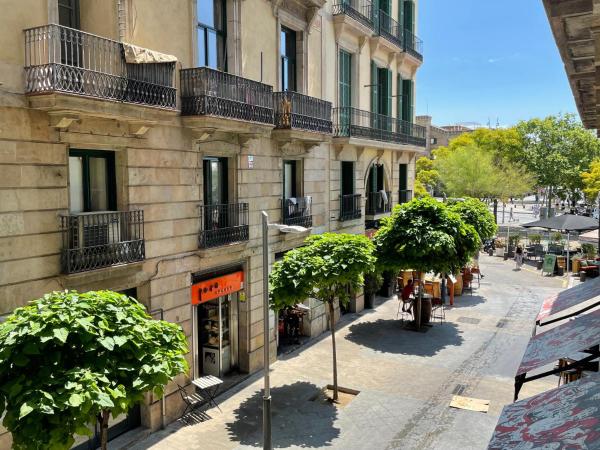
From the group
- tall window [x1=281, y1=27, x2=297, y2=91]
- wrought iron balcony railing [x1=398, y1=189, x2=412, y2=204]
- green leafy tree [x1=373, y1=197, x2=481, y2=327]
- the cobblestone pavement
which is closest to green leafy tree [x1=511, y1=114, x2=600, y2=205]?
wrought iron balcony railing [x1=398, y1=189, x2=412, y2=204]

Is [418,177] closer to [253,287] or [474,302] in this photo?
[474,302]

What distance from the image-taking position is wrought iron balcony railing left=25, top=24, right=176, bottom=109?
9172 mm

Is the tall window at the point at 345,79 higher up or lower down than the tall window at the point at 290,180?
higher up

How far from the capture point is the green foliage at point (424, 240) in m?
18.2

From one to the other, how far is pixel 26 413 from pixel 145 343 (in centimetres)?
162

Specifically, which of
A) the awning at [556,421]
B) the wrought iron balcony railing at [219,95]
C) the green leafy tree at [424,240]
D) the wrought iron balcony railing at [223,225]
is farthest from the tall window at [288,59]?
the awning at [556,421]

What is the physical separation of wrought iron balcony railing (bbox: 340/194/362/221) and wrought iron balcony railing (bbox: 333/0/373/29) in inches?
288

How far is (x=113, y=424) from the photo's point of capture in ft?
37.9

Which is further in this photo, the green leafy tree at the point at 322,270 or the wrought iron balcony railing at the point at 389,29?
the wrought iron balcony railing at the point at 389,29

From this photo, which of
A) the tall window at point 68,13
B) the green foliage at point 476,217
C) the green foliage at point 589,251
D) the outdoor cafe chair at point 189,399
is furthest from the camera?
the green foliage at point 589,251

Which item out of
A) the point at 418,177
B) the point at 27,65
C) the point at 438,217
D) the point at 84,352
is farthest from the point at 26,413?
the point at 418,177

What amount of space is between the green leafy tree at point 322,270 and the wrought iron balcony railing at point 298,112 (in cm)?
461

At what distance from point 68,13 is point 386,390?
39.6 ft

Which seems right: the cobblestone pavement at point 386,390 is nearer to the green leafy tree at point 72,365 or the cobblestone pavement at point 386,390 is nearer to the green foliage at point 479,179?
the green leafy tree at point 72,365
